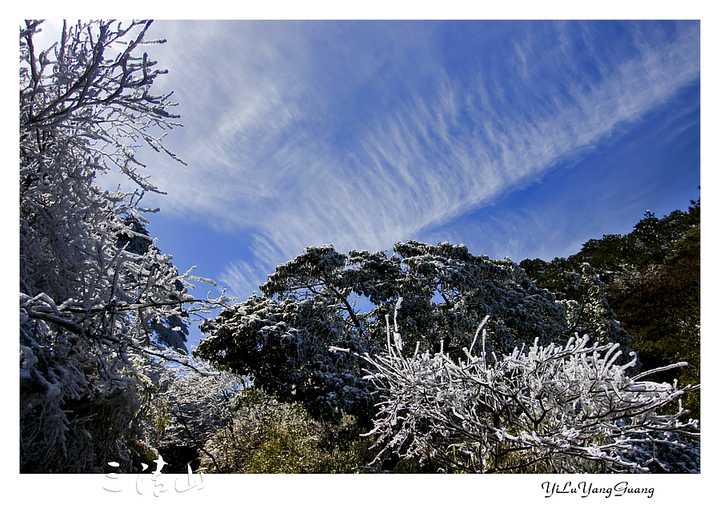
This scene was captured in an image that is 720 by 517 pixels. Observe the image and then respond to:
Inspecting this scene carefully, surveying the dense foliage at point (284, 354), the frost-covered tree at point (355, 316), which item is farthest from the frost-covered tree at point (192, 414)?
the frost-covered tree at point (355, 316)

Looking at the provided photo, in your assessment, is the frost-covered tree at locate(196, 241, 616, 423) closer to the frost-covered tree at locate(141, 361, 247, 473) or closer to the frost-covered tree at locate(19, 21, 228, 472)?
the frost-covered tree at locate(141, 361, 247, 473)

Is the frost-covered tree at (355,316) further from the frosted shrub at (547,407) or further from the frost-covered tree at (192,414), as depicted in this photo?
the frosted shrub at (547,407)

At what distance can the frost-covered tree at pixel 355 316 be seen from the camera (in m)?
5.75

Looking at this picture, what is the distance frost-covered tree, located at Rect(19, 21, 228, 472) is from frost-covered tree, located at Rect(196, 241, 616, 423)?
2602 millimetres

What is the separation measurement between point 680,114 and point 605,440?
11.7 ft

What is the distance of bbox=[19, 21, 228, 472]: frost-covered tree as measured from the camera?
2475 millimetres

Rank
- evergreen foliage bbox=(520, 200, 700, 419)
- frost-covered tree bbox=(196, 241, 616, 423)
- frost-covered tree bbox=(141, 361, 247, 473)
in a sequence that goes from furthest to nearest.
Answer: evergreen foliage bbox=(520, 200, 700, 419)
frost-covered tree bbox=(141, 361, 247, 473)
frost-covered tree bbox=(196, 241, 616, 423)

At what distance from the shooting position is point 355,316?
25.8ft

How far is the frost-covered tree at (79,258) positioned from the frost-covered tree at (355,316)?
2602 mm

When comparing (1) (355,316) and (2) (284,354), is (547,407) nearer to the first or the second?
(2) (284,354)

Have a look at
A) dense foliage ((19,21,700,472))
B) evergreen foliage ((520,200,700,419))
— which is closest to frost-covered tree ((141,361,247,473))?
dense foliage ((19,21,700,472))

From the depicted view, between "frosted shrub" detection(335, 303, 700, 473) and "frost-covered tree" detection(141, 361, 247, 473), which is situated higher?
"frosted shrub" detection(335, 303, 700, 473)
